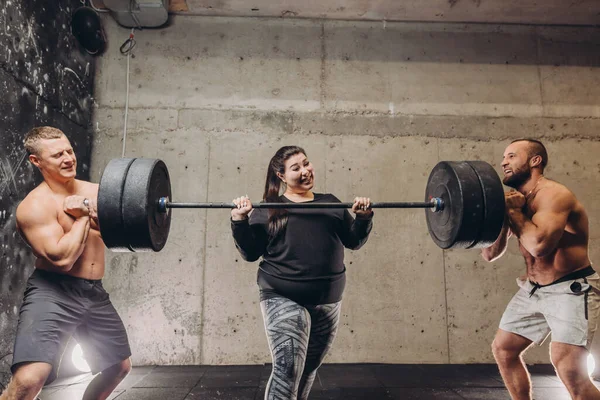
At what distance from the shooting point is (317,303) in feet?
5.80

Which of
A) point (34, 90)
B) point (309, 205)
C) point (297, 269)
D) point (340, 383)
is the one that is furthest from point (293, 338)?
point (34, 90)

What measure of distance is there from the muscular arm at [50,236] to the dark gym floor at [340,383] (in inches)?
50.3

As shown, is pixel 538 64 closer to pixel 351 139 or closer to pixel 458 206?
pixel 351 139

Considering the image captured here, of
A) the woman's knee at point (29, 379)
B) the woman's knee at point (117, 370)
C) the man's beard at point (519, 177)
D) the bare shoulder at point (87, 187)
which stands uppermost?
the man's beard at point (519, 177)

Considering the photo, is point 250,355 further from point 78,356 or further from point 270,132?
point 270,132

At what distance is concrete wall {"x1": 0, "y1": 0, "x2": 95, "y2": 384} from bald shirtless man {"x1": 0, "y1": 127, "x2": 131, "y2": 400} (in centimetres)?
82

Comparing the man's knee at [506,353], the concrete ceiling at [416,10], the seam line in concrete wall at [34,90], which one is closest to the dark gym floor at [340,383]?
the man's knee at [506,353]

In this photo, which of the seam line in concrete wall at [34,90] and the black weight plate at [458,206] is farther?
the seam line in concrete wall at [34,90]

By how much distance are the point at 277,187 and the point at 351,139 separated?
5.74ft

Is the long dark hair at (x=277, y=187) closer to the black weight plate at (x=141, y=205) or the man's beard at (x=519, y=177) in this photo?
the black weight plate at (x=141, y=205)

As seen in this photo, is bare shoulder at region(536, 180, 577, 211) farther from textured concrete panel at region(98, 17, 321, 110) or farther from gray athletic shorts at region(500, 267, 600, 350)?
textured concrete panel at region(98, 17, 321, 110)

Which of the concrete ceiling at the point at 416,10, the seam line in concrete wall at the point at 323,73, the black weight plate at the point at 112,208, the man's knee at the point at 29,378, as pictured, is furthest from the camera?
the seam line in concrete wall at the point at 323,73

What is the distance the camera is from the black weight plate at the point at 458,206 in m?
1.76

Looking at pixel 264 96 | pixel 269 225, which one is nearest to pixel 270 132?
pixel 264 96
